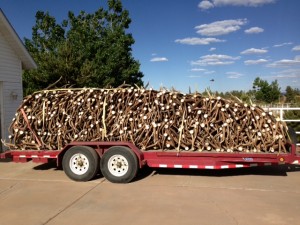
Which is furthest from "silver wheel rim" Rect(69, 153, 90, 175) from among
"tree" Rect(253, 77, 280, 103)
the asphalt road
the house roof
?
"tree" Rect(253, 77, 280, 103)

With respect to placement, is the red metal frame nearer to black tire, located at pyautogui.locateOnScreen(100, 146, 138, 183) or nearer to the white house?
black tire, located at pyautogui.locateOnScreen(100, 146, 138, 183)

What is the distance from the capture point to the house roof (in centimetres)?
1304

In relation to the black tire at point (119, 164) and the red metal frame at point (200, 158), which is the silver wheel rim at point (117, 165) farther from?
the red metal frame at point (200, 158)

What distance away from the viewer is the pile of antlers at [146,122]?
8.41 metres

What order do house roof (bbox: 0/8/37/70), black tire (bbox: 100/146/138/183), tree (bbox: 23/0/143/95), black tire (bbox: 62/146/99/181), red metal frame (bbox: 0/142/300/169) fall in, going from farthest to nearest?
tree (bbox: 23/0/143/95) < house roof (bbox: 0/8/37/70) < black tire (bbox: 62/146/99/181) < black tire (bbox: 100/146/138/183) < red metal frame (bbox: 0/142/300/169)

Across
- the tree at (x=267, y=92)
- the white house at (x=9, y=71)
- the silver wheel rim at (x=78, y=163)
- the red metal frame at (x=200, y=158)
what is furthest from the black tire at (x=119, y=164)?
the tree at (x=267, y=92)

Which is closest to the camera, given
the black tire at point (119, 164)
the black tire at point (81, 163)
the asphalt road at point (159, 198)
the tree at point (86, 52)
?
the asphalt road at point (159, 198)

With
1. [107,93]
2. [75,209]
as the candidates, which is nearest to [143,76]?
[107,93]

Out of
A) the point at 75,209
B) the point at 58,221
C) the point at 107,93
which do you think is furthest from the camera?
the point at 107,93

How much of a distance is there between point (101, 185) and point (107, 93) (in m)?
2.52

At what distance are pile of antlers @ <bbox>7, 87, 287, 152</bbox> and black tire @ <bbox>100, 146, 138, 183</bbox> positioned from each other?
2.06ft

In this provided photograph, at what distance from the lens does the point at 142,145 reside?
341 inches

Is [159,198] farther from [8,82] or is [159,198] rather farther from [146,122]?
[8,82]

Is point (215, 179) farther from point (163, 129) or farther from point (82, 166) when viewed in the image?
point (82, 166)
